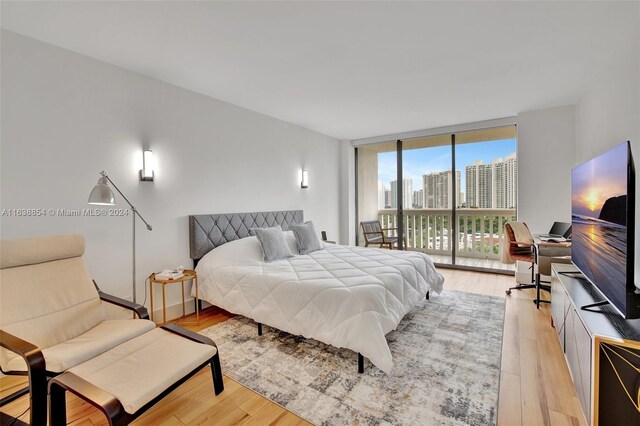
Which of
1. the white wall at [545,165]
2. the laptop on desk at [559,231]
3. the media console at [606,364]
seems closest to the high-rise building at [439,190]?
the white wall at [545,165]

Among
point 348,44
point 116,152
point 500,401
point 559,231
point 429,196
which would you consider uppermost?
point 348,44

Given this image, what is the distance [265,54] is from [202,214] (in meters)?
1.97

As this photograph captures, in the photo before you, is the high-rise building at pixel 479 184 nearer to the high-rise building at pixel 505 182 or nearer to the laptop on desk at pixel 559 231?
the high-rise building at pixel 505 182

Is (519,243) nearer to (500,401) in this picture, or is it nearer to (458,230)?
(458,230)

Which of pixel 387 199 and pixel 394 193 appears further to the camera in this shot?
pixel 387 199

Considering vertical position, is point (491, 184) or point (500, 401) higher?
point (491, 184)

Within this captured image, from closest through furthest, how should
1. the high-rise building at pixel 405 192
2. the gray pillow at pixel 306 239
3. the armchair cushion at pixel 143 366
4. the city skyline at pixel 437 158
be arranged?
the armchair cushion at pixel 143 366 → the gray pillow at pixel 306 239 → the city skyline at pixel 437 158 → the high-rise building at pixel 405 192

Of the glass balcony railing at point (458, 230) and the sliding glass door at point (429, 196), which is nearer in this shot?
the glass balcony railing at point (458, 230)

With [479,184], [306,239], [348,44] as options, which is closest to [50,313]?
[306,239]

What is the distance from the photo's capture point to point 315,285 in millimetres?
2416

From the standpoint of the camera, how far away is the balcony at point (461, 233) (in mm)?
5473

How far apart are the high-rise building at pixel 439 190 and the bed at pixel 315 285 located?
8.37 feet

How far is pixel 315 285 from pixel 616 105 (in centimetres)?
Answer: 318

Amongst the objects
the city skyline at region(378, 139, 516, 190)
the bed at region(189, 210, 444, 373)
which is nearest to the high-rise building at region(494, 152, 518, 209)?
the city skyline at region(378, 139, 516, 190)
